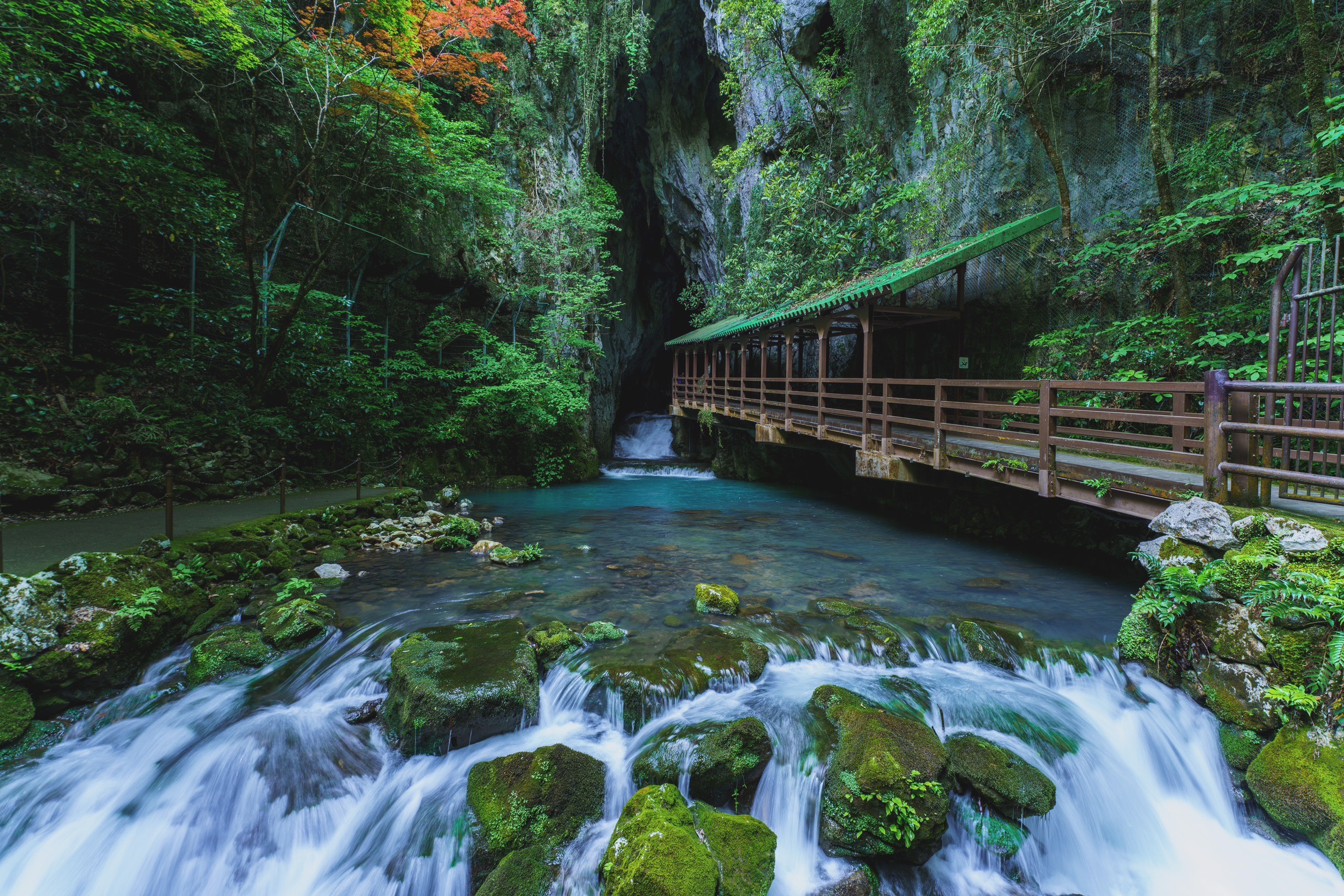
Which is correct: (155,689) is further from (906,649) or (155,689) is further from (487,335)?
(487,335)

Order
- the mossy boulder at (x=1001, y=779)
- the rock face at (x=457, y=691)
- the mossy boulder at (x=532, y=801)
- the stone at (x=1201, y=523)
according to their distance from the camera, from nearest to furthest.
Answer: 1. the mossy boulder at (x=532, y=801)
2. the mossy boulder at (x=1001, y=779)
3. the rock face at (x=457, y=691)
4. the stone at (x=1201, y=523)

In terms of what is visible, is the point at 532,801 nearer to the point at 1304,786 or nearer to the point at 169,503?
the point at 1304,786

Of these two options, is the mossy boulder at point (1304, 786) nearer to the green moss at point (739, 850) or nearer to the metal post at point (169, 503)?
the green moss at point (739, 850)

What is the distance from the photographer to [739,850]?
122 inches

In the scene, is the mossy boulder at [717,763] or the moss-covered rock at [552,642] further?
the moss-covered rock at [552,642]

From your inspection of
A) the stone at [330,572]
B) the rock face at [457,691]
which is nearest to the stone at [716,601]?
the rock face at [457,691]

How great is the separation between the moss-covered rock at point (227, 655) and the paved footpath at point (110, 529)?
157 centimetres

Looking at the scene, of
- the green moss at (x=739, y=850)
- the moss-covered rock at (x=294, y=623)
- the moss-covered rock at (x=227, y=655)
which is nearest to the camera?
the green moss at (x=739, y=850)

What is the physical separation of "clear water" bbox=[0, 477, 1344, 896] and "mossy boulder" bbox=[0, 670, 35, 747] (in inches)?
12.4

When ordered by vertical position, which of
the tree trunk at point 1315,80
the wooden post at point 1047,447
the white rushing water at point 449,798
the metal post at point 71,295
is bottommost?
the white rushing water at point 449,798

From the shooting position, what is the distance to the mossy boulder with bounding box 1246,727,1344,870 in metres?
3.17

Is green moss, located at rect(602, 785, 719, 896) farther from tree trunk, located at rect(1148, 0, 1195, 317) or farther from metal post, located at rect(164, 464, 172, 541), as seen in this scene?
tree trunk, located at rect(1148, 0, 1195, 317)

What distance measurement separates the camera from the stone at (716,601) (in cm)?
605

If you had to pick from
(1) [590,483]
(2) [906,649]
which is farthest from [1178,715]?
(1) [590,483]
